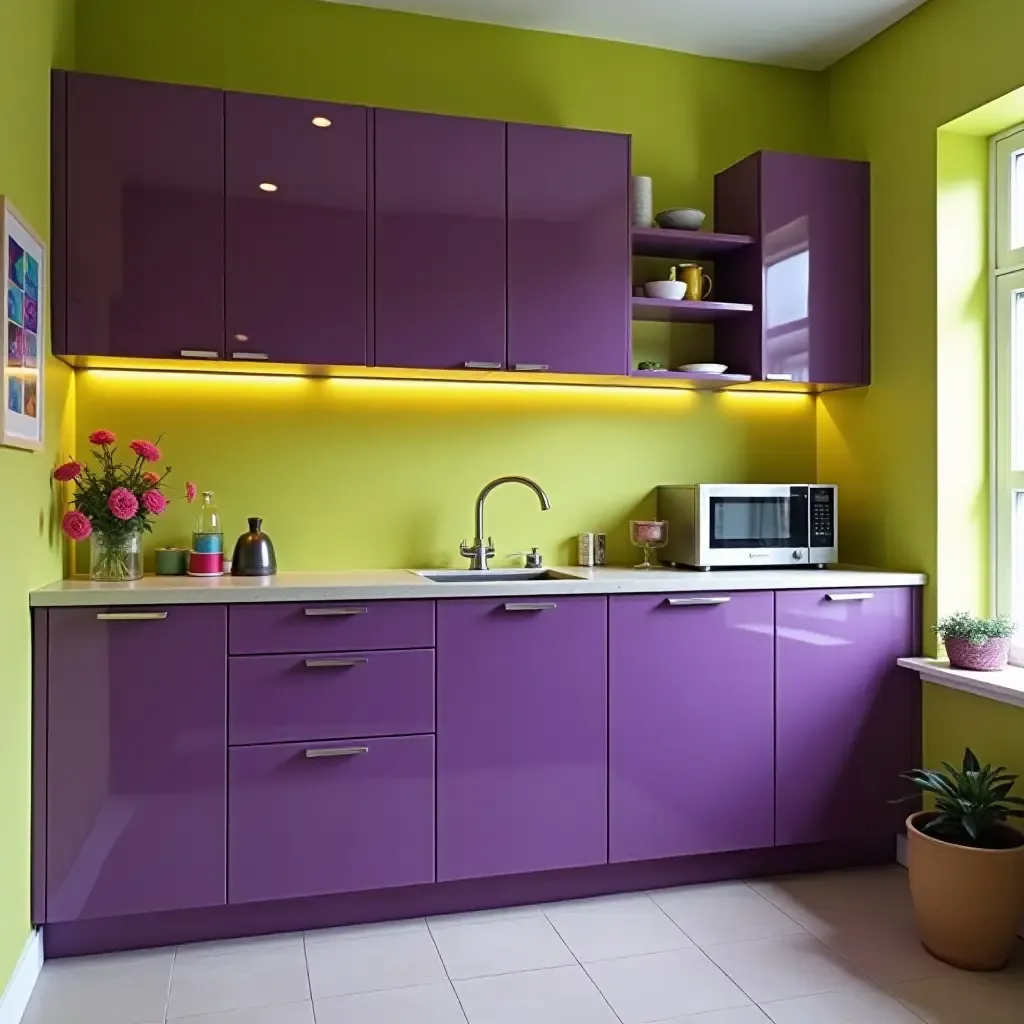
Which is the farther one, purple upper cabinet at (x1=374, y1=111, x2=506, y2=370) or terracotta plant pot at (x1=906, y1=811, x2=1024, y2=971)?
purple upper cabinet at (x1=374, y1=111, x2=506, y2=370)

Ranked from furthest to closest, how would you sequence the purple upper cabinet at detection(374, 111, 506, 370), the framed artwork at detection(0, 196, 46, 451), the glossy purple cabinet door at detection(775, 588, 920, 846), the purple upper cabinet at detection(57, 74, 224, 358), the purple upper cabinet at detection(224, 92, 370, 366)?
the glossy purple cabinet door at detection(775, 588, 920, 846)
the purple upper cabinet at detection(374, 111, 506, 370)
the purple upper cabinet at detection(224, 92, 370, 366)
the purple upper cabinet at detection(57, 74, 224, 358)
the framed artwork at detection(0, 196, 46, 451)

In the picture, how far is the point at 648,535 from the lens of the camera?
126 inches

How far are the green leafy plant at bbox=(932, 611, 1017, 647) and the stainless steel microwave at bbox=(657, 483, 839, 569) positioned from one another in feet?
1.51

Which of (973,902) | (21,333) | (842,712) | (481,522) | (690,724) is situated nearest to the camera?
(21,333)

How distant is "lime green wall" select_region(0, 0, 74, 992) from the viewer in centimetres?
208

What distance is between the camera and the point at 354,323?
2.80 meters

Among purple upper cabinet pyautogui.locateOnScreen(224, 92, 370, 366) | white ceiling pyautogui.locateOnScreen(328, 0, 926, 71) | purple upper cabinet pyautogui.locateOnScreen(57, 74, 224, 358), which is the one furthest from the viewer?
white ceiling pyautogui.locateOnScreen(328, 0, 926, 71)

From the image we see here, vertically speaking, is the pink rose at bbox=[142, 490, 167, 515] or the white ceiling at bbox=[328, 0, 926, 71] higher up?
the white ceiling at bbox=[328, 0, 926, 71]

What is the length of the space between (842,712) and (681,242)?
1567mm

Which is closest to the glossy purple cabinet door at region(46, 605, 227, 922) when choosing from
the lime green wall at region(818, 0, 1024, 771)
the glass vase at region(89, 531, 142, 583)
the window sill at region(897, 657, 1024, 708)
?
the glass vase at region(89, 531, 142, 583)

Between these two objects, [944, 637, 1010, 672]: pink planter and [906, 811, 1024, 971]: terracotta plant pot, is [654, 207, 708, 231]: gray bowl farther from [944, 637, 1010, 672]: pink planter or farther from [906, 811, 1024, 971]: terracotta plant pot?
[906, 811, 1024, 971]: terracotta plant pot

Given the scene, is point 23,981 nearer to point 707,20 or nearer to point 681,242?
point 681,242

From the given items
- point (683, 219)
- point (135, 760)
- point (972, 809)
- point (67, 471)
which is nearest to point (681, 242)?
point (683, 219)

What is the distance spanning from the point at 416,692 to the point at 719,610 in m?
0.92
